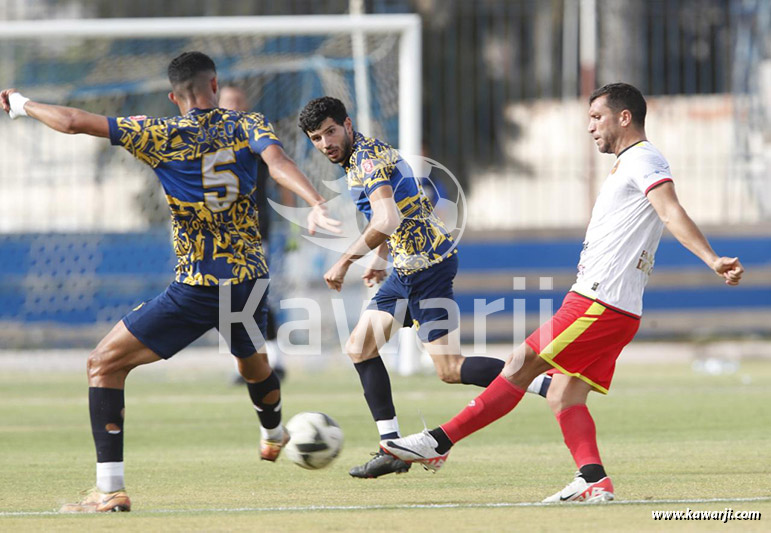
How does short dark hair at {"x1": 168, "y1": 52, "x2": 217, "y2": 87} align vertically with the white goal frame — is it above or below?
below

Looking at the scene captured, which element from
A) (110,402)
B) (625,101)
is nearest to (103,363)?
(110,402)

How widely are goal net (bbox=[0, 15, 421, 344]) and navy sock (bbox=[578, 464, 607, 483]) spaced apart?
29.0ft

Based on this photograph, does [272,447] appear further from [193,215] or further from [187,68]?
[187,68]

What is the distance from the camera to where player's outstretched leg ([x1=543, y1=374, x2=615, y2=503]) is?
6.20 m

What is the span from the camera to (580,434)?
20.9 feet

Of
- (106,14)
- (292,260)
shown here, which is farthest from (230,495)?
(106,14)

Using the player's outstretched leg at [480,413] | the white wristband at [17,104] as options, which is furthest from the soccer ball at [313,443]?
the white wristband at [17,104]

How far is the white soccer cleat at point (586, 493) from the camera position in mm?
6184

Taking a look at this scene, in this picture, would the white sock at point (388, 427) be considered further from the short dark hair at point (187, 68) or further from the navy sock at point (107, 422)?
the short dark hair at point (187, 68)

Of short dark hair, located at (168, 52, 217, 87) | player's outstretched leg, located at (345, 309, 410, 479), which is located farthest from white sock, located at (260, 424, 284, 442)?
short dark hair, located at (168, 52, 217, 87)

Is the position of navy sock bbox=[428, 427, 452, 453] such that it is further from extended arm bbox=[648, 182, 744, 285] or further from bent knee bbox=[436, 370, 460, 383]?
extended arm bbox=[648, 182, 744, 285]

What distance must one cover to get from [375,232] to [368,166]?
1.51 ft

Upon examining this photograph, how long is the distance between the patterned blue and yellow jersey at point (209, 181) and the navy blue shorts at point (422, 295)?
45.8 inches

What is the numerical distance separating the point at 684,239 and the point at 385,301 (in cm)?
235
